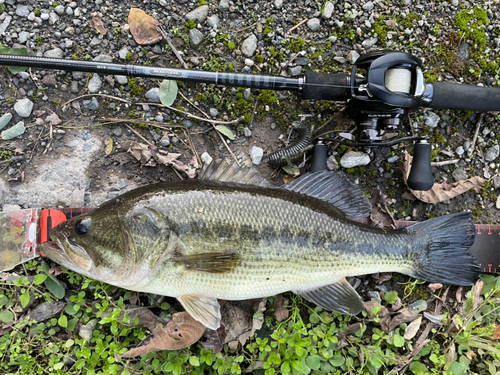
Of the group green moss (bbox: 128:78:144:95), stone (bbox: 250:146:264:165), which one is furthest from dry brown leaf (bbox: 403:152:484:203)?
green moss (bbox: 128:78:144:95)

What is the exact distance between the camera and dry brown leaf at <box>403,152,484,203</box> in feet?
10.8

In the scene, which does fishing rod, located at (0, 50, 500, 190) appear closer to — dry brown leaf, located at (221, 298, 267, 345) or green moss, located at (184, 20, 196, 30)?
green moss, located at (184, 20, 196, 30)

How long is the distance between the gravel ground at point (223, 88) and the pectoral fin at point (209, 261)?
1040mm

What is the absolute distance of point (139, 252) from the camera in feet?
8.21

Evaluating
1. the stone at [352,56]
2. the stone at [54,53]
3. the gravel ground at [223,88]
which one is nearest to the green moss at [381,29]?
the gravel ground at [223,88]

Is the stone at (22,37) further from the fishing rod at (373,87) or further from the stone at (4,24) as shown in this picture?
the fishing rod at (373,87)

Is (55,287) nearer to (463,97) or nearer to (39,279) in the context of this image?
(39,279)

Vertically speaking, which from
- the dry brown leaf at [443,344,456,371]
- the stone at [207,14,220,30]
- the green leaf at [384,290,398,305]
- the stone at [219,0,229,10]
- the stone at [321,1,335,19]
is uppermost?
the stone at [321,1,335,19]

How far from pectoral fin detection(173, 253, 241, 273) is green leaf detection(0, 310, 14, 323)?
5.75 feet

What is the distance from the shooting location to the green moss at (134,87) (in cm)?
322

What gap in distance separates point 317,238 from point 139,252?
4.79 feet

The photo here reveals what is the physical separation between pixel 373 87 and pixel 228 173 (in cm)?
139

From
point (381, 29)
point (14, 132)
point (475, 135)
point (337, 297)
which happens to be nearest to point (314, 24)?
point (381, 29)

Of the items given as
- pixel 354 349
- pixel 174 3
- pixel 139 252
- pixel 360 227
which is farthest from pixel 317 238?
pixel 174 3
